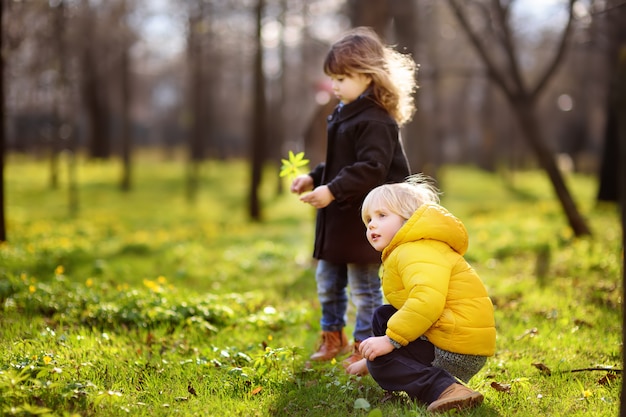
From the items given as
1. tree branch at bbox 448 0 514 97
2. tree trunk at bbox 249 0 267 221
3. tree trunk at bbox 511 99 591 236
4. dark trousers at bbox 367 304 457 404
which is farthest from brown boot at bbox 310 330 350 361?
tree trunk at bbox 249 0 267 221

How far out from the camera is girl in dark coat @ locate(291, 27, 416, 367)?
3594mm

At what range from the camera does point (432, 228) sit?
2926 mm

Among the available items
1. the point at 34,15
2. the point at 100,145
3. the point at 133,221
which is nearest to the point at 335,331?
the point at 133,221

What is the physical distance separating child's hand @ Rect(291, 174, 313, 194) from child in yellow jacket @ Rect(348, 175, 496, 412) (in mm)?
942

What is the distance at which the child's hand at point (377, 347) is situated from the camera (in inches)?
116

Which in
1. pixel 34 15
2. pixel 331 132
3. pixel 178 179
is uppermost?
pixel 34 15

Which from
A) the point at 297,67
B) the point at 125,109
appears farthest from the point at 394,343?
the point at 297,67

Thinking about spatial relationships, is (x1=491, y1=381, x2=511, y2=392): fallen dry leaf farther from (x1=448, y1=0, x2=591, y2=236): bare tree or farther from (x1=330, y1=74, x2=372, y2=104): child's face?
(x1=448, y1=0, x2=591, y2=236): bare tree

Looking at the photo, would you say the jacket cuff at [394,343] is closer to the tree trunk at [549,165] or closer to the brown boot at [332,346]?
the brown boot at [332,346]

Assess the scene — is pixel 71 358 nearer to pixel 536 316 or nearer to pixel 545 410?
pixel 545 410

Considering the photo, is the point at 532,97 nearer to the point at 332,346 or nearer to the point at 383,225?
the point at 332,346

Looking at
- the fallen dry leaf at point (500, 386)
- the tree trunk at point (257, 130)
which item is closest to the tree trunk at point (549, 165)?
the fallen dry leaf at point (500, 386)

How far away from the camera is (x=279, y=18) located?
1808cm

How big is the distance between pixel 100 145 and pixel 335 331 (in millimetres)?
29203
